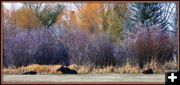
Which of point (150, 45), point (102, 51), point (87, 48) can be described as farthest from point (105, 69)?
point (150, 45)

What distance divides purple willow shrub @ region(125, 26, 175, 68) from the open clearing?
29cm

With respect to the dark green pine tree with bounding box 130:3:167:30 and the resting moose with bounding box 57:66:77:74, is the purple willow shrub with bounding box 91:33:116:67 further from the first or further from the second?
the dark green pine tree with bounding box 130:3:167:30

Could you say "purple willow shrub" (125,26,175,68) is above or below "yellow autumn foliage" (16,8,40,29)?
A: below

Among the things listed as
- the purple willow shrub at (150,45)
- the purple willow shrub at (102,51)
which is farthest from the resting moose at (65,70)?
the purple willow shrub at (150,45)

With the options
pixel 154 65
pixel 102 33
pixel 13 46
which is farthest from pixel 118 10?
pixel 13 46

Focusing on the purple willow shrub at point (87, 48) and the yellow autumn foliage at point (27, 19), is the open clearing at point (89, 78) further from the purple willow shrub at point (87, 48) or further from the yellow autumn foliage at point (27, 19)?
the yellow autumn foliage at point (27, 19)

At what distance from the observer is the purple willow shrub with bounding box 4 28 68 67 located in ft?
32.3

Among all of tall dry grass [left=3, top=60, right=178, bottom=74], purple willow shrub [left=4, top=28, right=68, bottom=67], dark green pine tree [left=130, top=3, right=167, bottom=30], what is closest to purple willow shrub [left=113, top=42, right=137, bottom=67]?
tall dry grass [left=3, top=60, right=178, bottom=74]

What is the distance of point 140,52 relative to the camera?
9.98m

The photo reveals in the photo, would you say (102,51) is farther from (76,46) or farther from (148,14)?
(148,14)

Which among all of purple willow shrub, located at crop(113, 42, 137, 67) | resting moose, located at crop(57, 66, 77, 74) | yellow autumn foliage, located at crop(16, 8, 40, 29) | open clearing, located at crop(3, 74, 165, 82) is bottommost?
open clearing, located at crop(3, 74, 165, 82)

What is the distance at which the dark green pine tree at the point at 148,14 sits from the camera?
9.78 m

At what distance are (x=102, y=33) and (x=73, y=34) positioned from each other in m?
0.58

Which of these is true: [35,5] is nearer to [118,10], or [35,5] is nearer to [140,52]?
[118,10]
